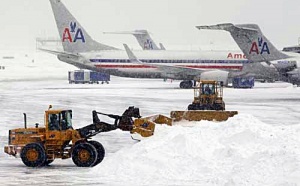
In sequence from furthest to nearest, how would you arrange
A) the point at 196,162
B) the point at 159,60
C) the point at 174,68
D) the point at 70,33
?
the point at 70,33, the point at 159,60, the point at 174,68, the point at 196,162

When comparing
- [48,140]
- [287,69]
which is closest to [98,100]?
[287,69]

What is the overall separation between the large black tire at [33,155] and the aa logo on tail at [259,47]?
116 feet

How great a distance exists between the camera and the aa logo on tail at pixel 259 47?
170 ft

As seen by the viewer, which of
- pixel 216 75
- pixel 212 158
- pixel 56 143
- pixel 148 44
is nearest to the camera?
pixel 212 158

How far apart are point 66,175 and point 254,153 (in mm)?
5439

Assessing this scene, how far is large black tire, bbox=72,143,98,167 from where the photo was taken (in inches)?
749

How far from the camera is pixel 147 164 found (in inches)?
675

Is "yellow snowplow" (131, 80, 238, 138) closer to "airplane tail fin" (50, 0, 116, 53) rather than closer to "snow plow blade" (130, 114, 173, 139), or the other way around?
"snow plow blade" (130, 114, 173, 139)

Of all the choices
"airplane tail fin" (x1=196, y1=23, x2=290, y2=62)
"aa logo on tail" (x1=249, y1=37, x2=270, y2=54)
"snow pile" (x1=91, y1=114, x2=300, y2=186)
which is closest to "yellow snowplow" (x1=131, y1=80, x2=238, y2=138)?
"snow pile" (x1=91, y1=114, x2=300, y2=186)

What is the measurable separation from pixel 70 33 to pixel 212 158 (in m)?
52.3

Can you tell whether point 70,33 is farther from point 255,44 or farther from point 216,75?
point 255,44

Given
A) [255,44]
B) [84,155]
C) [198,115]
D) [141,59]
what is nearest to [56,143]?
[84,155]

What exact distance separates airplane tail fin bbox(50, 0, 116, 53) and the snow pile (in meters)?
49.0

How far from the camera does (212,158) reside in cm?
1738
